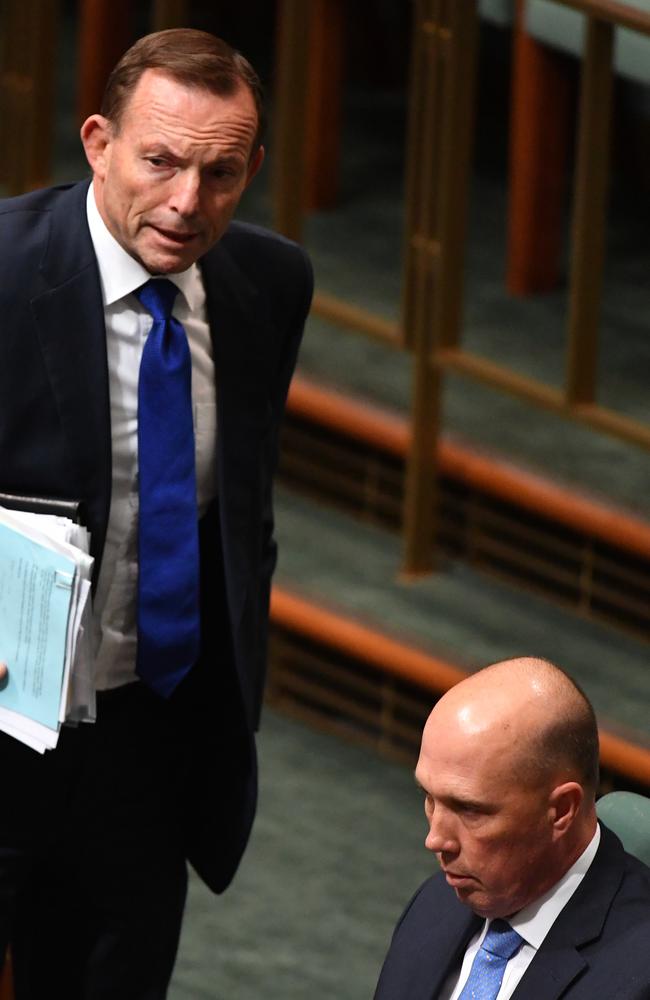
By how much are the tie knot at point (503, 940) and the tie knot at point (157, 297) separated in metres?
0.74

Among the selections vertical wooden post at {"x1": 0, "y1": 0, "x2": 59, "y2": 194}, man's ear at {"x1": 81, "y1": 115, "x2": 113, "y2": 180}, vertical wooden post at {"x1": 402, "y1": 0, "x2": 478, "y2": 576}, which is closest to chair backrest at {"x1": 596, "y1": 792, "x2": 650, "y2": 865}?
man's ear at {"x1": 81, "y1": 115, "x2": 113, "y2": 180}

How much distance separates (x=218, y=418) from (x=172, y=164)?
305 mm

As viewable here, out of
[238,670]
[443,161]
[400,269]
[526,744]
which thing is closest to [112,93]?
[238,670]

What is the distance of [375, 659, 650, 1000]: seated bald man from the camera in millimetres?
1957

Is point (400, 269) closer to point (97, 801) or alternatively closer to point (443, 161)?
point (443, 161)

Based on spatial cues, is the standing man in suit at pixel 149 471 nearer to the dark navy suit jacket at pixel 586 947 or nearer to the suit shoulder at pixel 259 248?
the suit shoulder at pixel 259 248

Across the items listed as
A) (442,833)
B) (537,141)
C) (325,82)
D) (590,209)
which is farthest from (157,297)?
(325,82)

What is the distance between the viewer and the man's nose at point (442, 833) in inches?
79.1

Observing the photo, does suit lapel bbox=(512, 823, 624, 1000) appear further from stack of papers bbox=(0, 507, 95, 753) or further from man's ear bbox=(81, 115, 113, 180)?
man's ear bbox=(81, 115, 113, 180)

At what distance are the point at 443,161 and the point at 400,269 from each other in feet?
2.71

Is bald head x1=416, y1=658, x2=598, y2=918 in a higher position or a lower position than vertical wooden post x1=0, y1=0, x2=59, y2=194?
higher

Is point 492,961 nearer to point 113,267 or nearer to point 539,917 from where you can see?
point 539,917

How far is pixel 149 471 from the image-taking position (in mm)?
2398

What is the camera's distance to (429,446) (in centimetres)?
394
